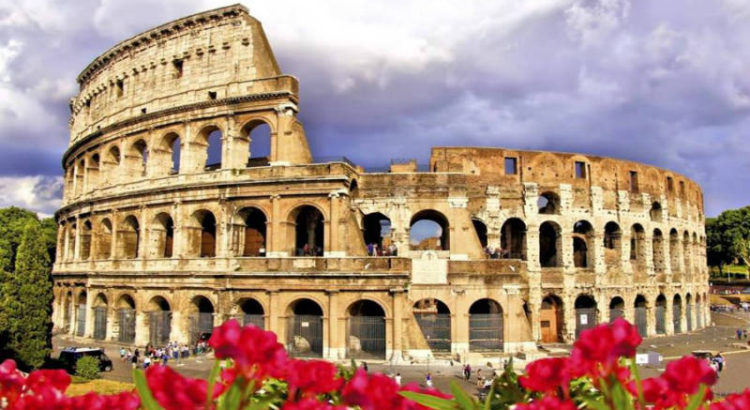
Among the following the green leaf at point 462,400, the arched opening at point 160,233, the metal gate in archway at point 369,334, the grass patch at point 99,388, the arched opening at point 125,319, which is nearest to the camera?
the green leaf at point 462,400

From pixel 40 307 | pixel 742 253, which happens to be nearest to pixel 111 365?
pixel 40 307

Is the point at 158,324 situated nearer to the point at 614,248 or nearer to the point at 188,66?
the point at 188,66

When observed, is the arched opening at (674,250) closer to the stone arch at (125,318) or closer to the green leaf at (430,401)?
the stone arch at (125,318)

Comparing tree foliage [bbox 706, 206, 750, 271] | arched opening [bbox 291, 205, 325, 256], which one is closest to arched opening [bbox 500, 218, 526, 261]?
arched opening [bbox 291, 205, 325, 256]

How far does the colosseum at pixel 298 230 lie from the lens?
902 inches

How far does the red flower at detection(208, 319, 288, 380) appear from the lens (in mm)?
1876

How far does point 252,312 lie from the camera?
2517 cm

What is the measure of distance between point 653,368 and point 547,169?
38.0 ft

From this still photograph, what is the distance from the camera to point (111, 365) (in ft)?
70.6

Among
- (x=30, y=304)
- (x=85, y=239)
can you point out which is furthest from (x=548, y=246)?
(x=85, y=239)

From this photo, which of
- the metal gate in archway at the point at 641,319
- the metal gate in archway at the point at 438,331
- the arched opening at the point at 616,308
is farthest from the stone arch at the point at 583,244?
the metal gate in archway at the point at 438,331

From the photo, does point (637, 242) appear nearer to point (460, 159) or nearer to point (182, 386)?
point (460, 159)

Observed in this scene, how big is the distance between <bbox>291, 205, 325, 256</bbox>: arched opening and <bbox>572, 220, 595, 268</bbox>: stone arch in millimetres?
15403

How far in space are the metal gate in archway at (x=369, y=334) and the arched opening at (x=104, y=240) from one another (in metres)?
15.7
